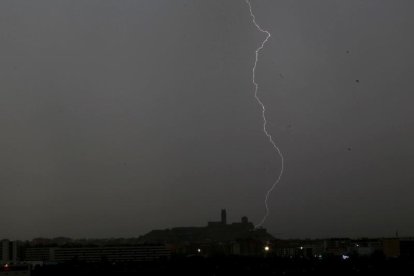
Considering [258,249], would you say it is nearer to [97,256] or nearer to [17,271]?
[97,256]

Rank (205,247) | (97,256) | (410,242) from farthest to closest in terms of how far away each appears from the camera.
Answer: (205,247)
(97,256)
(410,242)

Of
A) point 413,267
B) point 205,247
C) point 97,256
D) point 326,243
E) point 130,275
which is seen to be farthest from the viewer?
point 205,247

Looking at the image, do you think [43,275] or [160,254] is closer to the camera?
[43,275]

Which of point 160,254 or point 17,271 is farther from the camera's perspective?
point 160,254

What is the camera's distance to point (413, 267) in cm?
4031

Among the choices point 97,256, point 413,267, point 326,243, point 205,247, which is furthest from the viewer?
point 205,247

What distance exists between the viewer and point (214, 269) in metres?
46.3

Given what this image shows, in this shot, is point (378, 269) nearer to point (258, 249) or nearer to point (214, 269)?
point (214, 269)

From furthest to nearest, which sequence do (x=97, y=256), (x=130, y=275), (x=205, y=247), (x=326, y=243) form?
(x=205, y=247)
(x=326, y=243)
(x=97, y=256)
(x=130, y=275)

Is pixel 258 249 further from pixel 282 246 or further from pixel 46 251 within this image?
pixel 46 251

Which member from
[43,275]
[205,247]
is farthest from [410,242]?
[43,275]

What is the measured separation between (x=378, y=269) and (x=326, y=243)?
6176cm

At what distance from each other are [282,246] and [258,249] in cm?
602

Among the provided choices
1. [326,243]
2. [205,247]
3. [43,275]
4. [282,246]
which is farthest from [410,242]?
[43,275]
